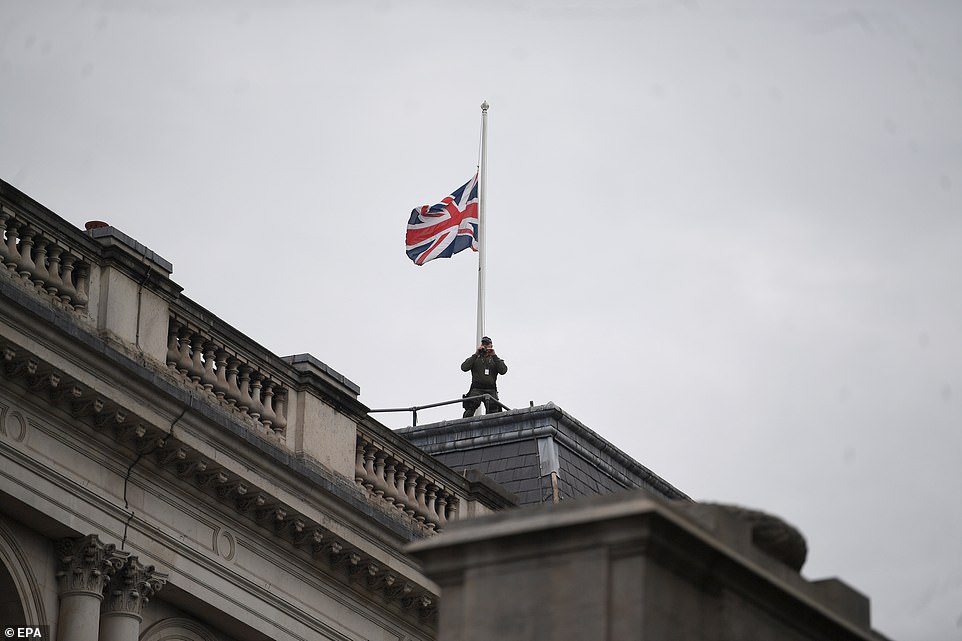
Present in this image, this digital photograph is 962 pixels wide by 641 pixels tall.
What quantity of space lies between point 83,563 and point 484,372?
17.1 m

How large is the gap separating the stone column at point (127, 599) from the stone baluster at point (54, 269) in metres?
2.93

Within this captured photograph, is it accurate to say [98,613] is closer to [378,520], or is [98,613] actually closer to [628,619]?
[378,520]

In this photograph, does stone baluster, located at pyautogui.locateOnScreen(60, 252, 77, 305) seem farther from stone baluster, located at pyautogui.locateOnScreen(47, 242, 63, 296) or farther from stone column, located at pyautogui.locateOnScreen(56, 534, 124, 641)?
stone column, located at pyautogui.locateOnScreen(56, 534, 124, 641)

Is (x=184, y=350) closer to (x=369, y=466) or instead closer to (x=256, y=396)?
(x=256, y=396)

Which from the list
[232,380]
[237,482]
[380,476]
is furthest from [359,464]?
[237,482]

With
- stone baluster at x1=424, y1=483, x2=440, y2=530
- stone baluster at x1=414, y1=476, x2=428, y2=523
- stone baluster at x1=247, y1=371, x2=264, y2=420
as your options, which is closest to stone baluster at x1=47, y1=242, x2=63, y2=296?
stone baluster at x1=247, y1=371, x2=264, y2=420

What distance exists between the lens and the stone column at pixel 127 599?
20.8 metres

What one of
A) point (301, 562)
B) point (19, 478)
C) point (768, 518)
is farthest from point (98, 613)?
point (768, 518)

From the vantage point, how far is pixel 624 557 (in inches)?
402

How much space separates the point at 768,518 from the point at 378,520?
13.2 m

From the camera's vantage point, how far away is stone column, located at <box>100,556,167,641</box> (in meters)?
20.8

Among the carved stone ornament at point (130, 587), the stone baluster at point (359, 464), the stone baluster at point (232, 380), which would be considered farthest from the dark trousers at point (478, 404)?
the carved stone ornament at point (130, 587)

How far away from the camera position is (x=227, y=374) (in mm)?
23203

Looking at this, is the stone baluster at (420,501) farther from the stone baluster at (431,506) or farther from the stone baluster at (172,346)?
the stone baluster at (172,346)
